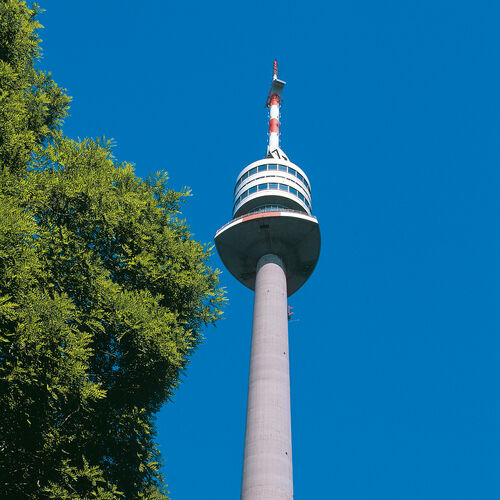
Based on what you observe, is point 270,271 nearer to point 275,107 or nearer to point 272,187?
point 272,187

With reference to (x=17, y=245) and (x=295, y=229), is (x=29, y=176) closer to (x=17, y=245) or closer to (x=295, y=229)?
(x=17, y=245)

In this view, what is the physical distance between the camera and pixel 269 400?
129ft

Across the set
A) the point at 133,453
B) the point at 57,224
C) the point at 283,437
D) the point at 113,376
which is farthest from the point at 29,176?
the point at 283,437

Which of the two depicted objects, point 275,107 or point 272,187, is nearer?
point 272,187

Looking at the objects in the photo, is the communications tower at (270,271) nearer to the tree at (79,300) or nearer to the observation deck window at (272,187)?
the observation deck window at (272,187)

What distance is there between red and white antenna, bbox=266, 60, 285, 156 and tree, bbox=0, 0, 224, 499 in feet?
125

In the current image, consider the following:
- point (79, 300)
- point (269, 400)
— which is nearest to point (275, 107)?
point (269, 400)

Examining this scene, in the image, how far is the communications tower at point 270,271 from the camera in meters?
36.6

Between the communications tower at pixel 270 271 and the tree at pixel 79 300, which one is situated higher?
the communications tower at pixel 270 271

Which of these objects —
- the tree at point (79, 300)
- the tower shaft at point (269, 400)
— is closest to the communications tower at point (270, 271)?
the tower shaft at point (269, 400)

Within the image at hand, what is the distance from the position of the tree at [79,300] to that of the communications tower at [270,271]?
14643 mm

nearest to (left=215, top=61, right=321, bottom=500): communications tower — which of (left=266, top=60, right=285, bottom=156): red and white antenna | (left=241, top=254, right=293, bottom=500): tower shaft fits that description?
(left=241, top=254, right=293, bottom=500): tower shaft

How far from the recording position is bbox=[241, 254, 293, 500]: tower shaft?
35.5 metres

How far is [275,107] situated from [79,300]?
50.5 metres
